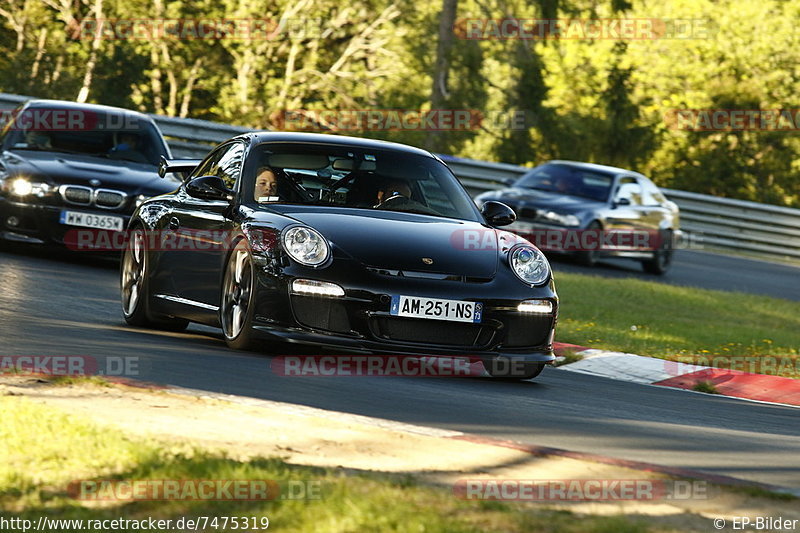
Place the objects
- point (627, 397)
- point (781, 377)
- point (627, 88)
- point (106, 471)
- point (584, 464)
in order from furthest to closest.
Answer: point (627, 88) < point (781, 377) < point (627, 397) < point (584, 464) < point (106, 471)

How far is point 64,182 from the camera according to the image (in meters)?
14.1

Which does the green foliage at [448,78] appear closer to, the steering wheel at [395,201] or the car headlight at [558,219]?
the car headlight at [558,219]

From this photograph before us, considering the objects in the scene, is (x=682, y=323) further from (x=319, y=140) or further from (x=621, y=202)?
(x=621, y=202)

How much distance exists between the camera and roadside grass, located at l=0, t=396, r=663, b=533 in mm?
4598

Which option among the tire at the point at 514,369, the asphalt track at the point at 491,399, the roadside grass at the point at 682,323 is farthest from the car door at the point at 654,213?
the tire at the point at 514,369

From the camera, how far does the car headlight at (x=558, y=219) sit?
2123 centimetres

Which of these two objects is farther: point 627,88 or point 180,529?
point 627,88

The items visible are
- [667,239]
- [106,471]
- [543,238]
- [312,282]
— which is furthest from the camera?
[667,239]

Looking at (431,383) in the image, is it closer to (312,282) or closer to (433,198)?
(312,282)

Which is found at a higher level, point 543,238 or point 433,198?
point 433,198

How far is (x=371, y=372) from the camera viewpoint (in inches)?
338

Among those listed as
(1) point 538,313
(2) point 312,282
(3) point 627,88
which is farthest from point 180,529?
(3) point 627,88

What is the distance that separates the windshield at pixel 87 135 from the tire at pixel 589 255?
7731mm

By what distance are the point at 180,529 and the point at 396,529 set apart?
2.14 feet
